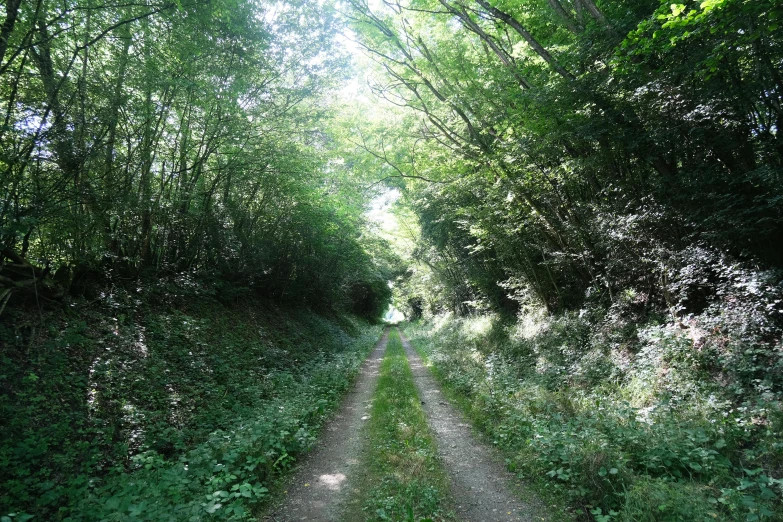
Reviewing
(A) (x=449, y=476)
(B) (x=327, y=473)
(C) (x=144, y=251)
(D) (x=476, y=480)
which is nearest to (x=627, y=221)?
(D) (x=476, y=480)

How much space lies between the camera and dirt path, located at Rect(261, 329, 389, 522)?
13.7 ft

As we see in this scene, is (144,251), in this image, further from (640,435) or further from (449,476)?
(640,435)

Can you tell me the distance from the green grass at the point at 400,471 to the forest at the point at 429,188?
1.13 metres

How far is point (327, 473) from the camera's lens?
5.16m

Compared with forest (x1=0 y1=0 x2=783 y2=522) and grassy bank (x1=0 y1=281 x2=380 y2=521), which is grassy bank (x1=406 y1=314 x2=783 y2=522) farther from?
grassy bank (x1=0 y1=281 x2=380 y2=521)

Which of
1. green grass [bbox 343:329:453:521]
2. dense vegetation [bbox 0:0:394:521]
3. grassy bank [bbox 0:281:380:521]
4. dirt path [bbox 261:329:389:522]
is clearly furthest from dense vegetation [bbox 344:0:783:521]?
grassy bank [bbox 0:281:380:521]

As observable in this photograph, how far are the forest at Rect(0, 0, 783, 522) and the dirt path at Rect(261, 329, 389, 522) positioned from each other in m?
0.30

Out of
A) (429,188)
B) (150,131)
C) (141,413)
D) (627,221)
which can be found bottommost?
(141,413)

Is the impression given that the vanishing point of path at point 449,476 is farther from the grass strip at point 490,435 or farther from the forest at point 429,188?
the forest at point 429,188

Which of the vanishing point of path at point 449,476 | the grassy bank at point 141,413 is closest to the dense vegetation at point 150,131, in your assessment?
the grassy bank at point 141,413

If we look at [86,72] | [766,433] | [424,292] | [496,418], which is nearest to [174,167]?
[86,72]

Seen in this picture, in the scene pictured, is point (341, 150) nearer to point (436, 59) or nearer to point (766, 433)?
point (436, 59)

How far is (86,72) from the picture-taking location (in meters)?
5.76

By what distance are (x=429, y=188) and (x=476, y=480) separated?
897 centimetres
